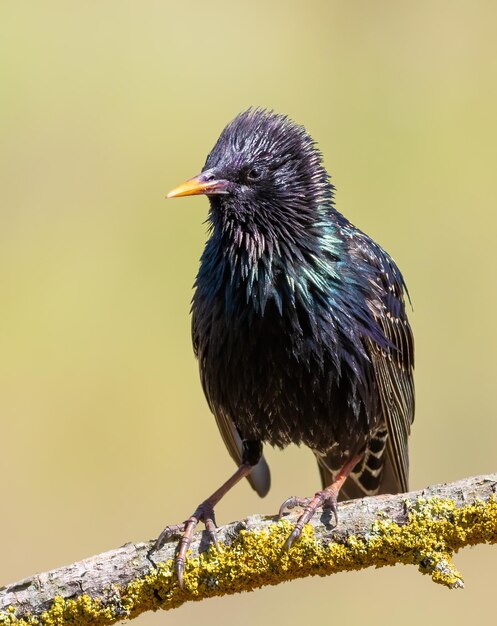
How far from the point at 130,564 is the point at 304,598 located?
15.5 feet

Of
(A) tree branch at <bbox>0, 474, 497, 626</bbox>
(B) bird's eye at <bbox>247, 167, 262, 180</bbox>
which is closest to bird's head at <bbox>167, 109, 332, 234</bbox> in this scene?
(B) bird's eye at <bbox>247, 167, 262, 180</bbox>

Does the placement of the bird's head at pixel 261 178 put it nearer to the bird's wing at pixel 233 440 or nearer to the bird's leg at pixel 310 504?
the bird's wing at pixel 233 440

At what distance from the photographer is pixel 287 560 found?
5.21 m

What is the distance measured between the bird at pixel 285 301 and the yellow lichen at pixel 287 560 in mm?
669

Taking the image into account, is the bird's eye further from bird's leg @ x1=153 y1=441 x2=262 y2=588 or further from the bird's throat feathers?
bird's leg @ x1=153 y1=441 x2=262 y2=588

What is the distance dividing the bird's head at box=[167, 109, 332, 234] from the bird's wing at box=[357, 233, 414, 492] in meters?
0.48

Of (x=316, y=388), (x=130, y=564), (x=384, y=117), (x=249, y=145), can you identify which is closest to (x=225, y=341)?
(x=316, y=388)

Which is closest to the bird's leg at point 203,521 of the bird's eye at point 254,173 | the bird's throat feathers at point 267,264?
the bird's throat feathers at point 267,264

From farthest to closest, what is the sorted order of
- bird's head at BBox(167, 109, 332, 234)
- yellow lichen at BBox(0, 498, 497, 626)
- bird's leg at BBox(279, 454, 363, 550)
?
bird's head at BBox(167, 109, 332, 234)
bird's leg at BBox(279, 454, 363, 550)
yellow lichen at BBox(0, 498, 497, 626)

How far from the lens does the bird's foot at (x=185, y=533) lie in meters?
5.25

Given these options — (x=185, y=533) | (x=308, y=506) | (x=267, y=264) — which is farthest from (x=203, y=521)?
(x=267, y=264)

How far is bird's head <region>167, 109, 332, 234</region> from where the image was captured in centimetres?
613

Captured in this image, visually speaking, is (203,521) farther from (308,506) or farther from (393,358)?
(393,358)

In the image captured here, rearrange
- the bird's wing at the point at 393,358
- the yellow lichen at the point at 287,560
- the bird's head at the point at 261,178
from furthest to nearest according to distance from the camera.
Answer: the bird's wing at the point at 393,358 < the bird's head at the point at 261,178 < the yellow lichen at the point at 287,560
